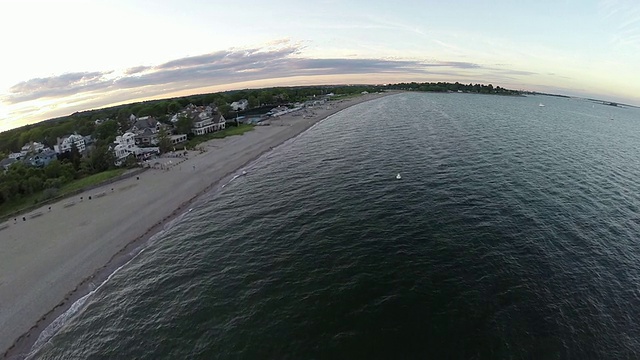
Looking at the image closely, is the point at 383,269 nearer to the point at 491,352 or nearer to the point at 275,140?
the point at 491,352

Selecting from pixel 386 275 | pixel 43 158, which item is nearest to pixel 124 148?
pixel 43 158

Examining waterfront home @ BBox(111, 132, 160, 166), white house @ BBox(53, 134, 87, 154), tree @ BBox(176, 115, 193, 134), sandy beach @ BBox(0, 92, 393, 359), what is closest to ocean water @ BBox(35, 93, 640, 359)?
sandy beach @ BBox(0, 92, 393, 359)

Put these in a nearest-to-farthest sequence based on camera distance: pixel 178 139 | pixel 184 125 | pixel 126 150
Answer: pixel 126 150
pixel 178 139
pixel 184 125

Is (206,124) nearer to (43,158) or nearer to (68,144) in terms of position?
(68,144)

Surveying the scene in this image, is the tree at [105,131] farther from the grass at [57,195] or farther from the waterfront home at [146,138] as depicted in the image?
the grass at [57,195]

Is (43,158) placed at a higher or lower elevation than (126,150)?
lower

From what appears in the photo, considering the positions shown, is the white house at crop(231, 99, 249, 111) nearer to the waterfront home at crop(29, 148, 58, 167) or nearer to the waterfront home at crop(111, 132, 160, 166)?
the waterfront home at crop(111, 132, 160, 166)

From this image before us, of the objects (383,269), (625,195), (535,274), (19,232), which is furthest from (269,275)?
(625,195)

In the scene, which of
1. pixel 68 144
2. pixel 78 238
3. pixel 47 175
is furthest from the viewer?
pixel 68 144
